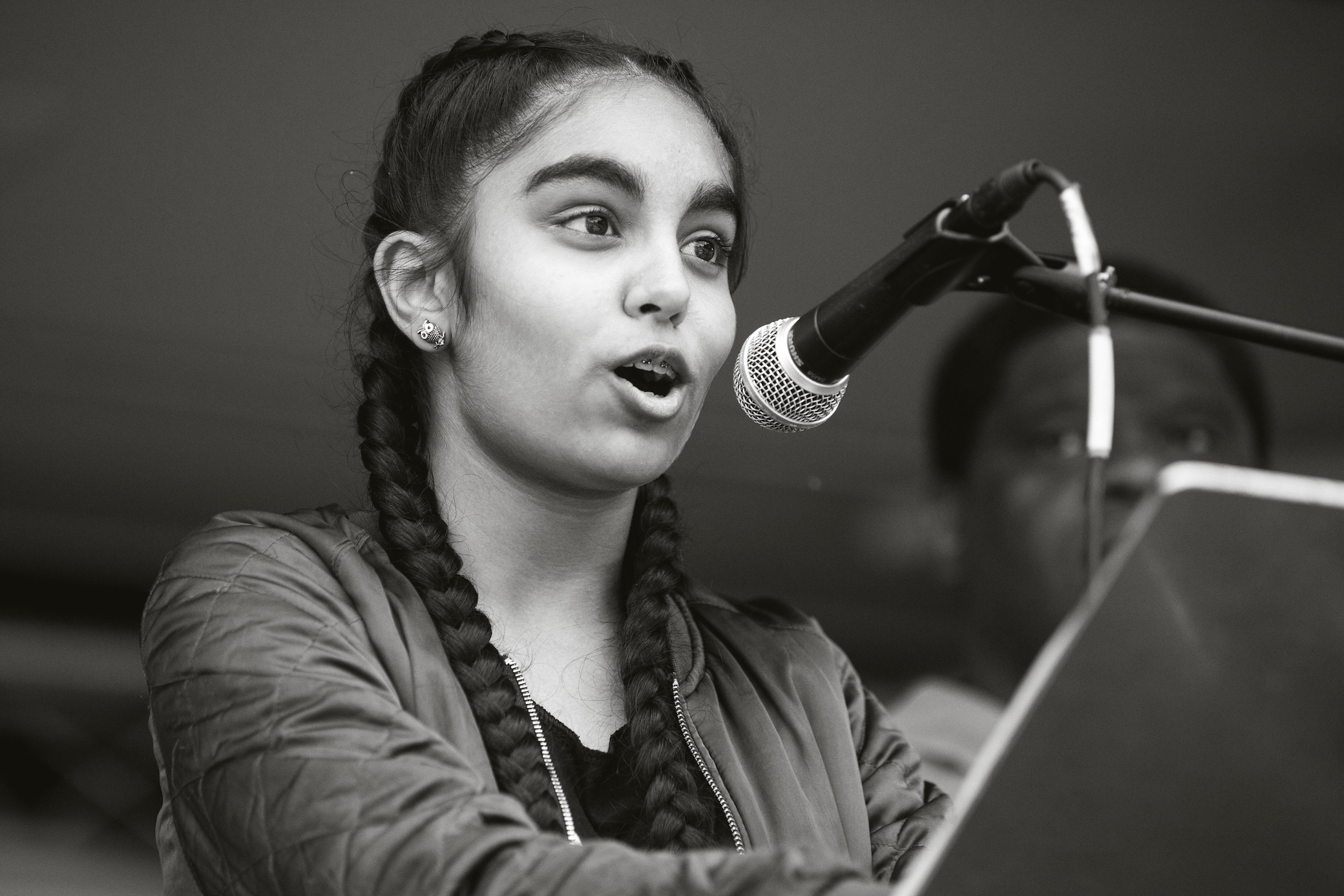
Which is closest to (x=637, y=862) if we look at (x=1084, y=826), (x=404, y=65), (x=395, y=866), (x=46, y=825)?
(x=395, y=866)

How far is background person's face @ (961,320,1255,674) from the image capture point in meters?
2.47

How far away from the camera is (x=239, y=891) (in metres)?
1.07

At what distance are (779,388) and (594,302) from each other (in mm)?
234

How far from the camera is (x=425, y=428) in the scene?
1.50m

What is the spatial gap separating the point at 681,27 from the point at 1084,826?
6.25 ft

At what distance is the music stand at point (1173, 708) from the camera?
2.23 ft

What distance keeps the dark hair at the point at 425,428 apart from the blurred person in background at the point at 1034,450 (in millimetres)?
1025

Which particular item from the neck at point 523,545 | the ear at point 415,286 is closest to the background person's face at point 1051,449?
the neck at point 523,545

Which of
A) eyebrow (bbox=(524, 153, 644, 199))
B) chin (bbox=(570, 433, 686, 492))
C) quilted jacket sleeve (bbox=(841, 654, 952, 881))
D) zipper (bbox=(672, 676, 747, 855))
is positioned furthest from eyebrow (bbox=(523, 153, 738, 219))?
quilted jacket sleeve (bbox=(841, 654, 952, 881))

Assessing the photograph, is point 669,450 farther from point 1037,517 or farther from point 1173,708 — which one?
point 1037,517

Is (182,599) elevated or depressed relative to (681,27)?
depressed

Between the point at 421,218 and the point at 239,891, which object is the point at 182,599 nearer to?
the point at 239,891

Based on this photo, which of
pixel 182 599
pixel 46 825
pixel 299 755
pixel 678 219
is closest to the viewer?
pixel 299 755

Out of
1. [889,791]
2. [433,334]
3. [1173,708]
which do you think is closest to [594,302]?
[433,334]
